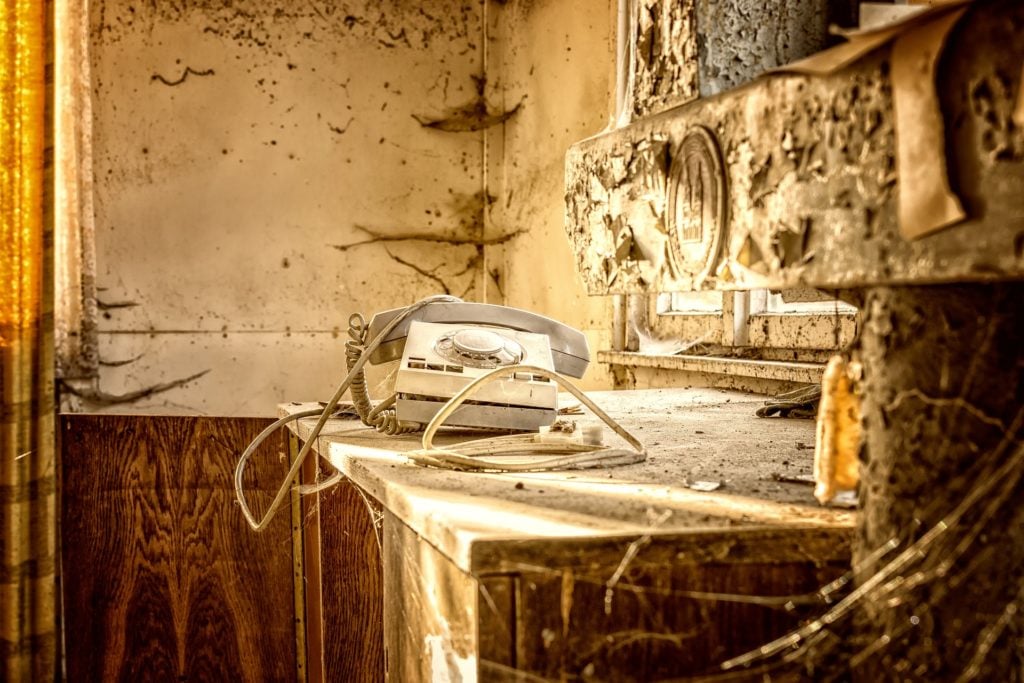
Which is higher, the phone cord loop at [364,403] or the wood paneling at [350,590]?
the phone cord loop at [364,403]

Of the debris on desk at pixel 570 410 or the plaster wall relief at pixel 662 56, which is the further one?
the debris on desk at pixel 570 410

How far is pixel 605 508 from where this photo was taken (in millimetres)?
716

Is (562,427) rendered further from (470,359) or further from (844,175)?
(844,175)

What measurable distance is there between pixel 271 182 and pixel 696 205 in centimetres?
282

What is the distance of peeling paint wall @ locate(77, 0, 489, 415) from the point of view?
125 inches

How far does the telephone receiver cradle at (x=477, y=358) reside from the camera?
46.1 inches

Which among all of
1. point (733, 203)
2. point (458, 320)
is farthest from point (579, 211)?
point (458, 320)

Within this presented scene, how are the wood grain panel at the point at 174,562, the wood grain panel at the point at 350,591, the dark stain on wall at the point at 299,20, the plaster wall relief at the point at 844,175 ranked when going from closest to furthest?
the plaster wall relief at the point at 844,175 < the wood grain panel at the point at 350,591 < the wood grain panel at the point at 174,562 < the dark stain on wall at the point at 299,20

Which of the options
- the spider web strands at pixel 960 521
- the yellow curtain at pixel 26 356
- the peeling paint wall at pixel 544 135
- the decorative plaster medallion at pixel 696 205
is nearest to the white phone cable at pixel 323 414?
the decorative plaster medallion at pixel 696 205

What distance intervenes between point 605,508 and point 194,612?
1666mm

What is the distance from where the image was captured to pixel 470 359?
1.23 meters

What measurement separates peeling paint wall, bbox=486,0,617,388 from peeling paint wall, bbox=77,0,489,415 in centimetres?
7

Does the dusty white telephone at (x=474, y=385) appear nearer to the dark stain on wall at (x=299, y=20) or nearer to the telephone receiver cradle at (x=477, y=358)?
the telephone receiver cradle at (x=477, y=358)

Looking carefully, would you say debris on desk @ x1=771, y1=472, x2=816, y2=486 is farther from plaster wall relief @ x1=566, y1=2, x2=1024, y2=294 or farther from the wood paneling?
the wood paneling
